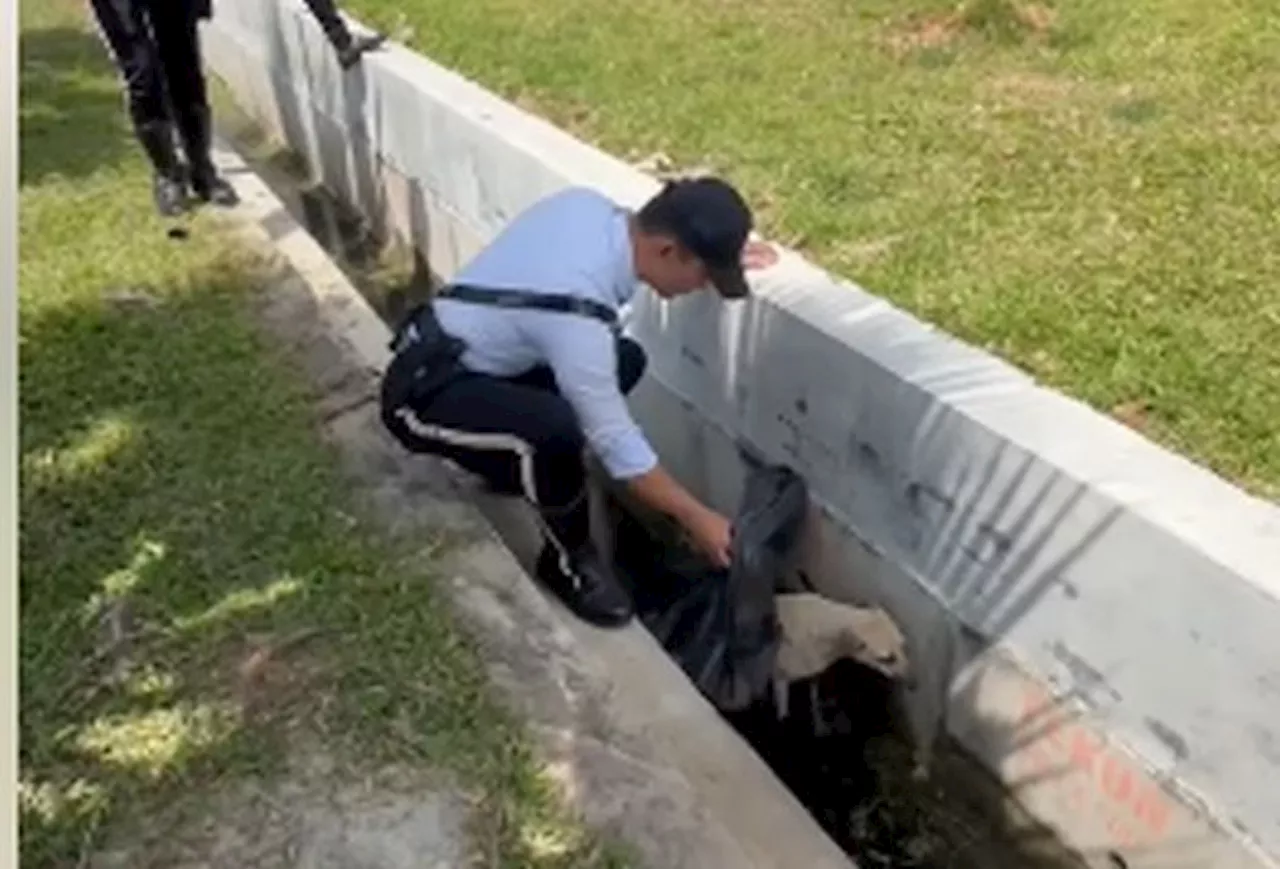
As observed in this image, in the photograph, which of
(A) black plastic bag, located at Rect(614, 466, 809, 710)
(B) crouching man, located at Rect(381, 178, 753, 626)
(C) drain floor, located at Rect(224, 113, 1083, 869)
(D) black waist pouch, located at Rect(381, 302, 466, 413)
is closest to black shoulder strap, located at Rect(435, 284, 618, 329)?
(B) crouching man, located at Rect(381, 178, 753, 626)

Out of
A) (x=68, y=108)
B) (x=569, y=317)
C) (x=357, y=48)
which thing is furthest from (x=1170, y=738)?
(x=68, y=108)

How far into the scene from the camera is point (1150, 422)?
4.00 meters

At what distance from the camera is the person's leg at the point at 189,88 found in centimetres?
691

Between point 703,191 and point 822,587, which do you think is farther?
point 822,587

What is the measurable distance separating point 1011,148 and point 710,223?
2.52 meters

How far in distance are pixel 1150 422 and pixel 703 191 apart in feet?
Result: 3.90

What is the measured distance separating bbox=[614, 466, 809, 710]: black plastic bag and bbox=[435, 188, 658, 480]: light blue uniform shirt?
399 millimetres

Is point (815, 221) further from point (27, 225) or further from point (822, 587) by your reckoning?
point (27, 225)

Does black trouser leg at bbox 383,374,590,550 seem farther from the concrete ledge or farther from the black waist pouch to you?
the concrete ledge

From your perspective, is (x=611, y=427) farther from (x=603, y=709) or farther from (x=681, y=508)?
(x=603, y=709)

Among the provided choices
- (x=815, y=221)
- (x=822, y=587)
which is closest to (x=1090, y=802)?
(x=822, y=587)

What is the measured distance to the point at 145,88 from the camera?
690 cm

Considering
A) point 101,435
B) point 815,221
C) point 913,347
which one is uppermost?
point 913,347

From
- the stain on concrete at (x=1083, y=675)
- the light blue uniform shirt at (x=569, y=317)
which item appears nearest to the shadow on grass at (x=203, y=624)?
the light blue uniform shirt at (x=569, y=317)
